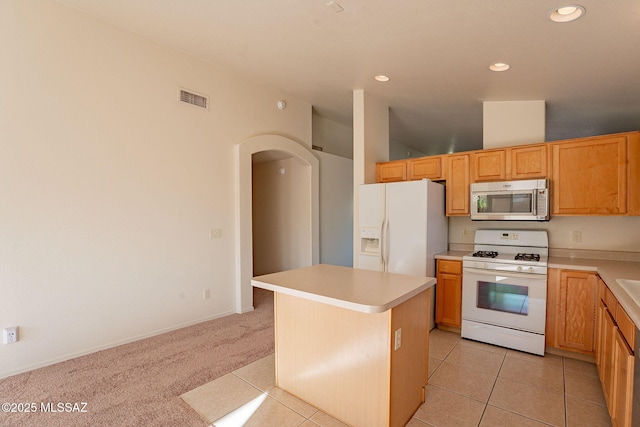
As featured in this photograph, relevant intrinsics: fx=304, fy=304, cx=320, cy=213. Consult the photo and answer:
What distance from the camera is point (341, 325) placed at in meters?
1.95

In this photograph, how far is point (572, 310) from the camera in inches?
108

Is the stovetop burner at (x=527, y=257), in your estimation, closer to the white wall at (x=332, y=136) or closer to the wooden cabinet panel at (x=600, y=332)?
the wooden cabinet panel at (x=600, y=332)

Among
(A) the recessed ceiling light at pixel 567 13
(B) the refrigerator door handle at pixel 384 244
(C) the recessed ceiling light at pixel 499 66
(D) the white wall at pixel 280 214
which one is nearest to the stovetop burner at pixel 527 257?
(B) the refrigerator door handle at pixel 384 244

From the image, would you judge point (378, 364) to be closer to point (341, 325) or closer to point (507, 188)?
point (341, 325)

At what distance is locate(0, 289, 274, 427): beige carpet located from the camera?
6.38 ft

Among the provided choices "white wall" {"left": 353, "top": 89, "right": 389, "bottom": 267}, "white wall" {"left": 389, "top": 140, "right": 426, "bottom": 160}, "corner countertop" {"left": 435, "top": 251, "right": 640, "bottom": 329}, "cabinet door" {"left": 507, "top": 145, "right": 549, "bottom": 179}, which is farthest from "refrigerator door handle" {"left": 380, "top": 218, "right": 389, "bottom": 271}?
"white wall" {"left": 389, "top": 140, "right": 426, "bottom": 160}

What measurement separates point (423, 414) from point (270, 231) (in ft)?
14.3

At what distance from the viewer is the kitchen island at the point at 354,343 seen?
176cm

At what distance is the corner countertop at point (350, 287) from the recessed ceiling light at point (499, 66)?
7.71 ft

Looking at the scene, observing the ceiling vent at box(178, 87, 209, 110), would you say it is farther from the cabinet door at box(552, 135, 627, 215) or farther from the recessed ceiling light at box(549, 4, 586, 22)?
the cabinet door at box(552, 135, 627, 215)

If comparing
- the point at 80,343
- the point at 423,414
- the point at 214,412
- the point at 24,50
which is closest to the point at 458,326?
the point at 423,414

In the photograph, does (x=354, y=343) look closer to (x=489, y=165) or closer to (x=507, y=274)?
(x=507, y=274)

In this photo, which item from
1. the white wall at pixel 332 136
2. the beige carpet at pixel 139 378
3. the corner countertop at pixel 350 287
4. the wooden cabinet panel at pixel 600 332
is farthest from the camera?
the white wall at pixel 332 136

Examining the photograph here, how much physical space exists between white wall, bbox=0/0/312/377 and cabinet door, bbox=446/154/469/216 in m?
2.77
